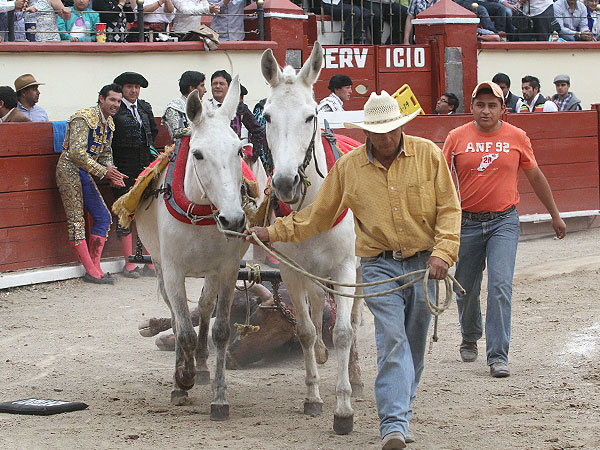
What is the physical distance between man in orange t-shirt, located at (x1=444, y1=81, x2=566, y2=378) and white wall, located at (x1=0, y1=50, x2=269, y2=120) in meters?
4.79

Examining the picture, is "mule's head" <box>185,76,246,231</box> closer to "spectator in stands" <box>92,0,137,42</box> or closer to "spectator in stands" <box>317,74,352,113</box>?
"spectator in stands" <box>317,74,352,113</box>

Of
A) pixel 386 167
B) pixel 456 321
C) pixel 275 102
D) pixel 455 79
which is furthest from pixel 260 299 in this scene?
pixel 455 79

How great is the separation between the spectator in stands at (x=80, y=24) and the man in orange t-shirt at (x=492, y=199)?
6168mm

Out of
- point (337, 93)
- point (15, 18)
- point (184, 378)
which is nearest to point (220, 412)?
point (184, 378)

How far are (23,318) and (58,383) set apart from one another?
7.00ft

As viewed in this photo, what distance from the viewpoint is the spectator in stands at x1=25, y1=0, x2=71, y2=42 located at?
1156 centimetres

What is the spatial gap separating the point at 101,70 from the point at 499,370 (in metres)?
6.89

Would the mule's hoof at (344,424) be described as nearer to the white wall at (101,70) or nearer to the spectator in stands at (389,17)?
the white wall at (101,70)

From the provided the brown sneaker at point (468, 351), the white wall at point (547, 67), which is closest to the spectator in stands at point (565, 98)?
the white wall at point (547, 67)

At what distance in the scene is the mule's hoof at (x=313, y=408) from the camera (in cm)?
597

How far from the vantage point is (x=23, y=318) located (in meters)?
8.77

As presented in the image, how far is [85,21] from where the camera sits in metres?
12.0

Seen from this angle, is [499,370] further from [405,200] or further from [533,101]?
[533,101]

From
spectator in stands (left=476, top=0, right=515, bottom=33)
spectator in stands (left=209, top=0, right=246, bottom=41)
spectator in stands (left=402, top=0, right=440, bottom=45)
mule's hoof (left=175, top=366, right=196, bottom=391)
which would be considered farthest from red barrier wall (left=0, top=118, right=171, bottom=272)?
spectator in stands (left=476, top=0, right=515, bottom=33)
